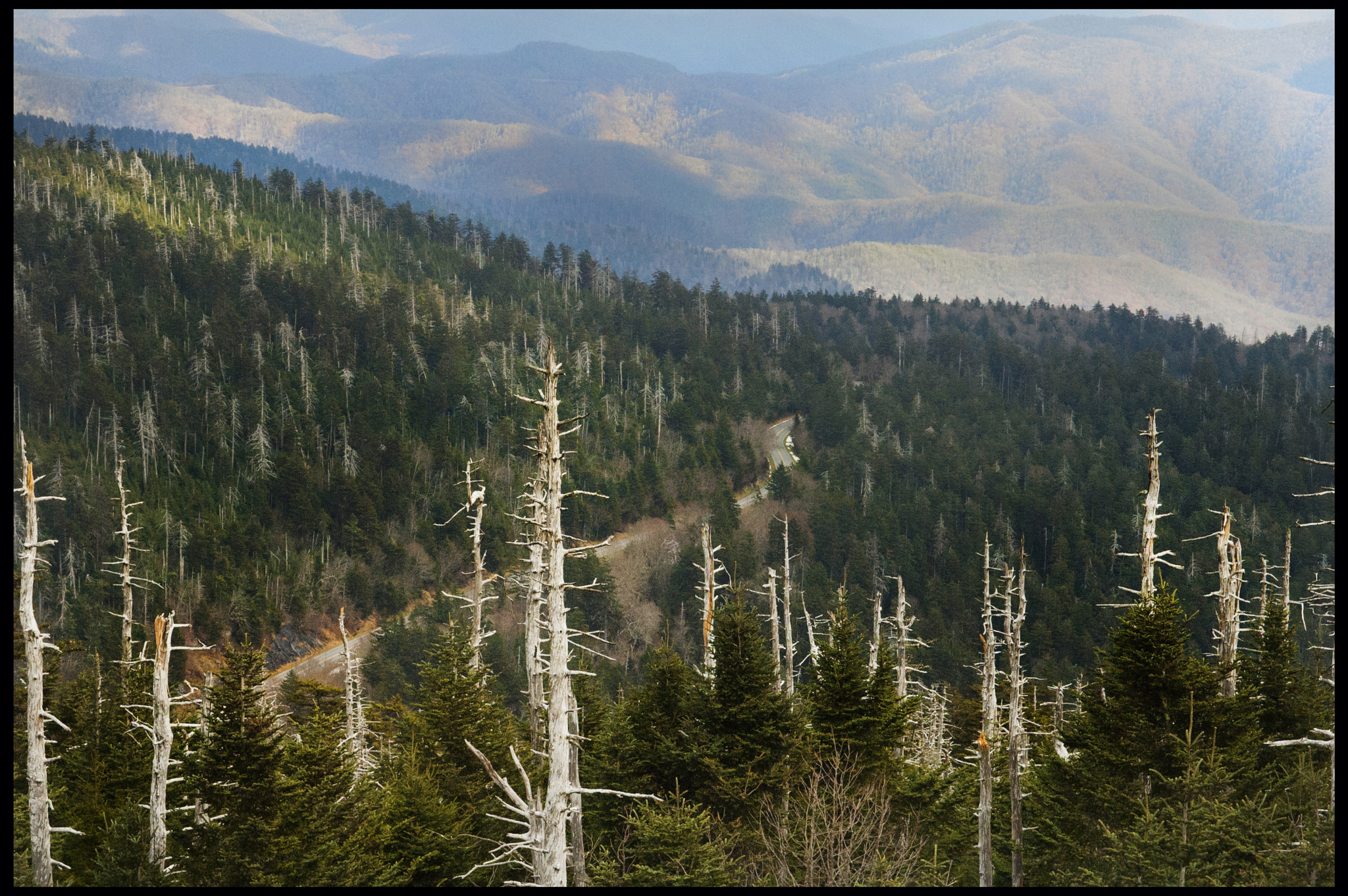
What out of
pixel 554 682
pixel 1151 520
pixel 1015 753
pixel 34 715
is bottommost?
pixel 1015 753

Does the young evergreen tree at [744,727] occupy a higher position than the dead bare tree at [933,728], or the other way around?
the young evergreen tree at [744,727]

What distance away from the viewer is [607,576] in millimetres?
101188

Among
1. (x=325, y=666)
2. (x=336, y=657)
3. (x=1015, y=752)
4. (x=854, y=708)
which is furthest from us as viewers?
(x=336, y=657)

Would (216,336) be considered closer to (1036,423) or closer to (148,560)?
(148,560)

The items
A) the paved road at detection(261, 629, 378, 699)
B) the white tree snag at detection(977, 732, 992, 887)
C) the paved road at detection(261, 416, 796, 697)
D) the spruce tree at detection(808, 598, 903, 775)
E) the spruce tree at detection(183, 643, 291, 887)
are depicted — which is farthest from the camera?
the paved road at detection(261, 629, 378, 699)

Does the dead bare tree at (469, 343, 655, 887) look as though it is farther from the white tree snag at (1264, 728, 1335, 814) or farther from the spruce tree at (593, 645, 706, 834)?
the spruce tree at (593, 645, 706, 834)

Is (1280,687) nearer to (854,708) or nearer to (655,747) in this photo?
(854,708)

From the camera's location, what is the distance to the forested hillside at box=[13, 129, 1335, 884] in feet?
84.0

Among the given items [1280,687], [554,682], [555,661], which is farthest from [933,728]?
[555,661]

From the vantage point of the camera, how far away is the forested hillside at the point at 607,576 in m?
25.6

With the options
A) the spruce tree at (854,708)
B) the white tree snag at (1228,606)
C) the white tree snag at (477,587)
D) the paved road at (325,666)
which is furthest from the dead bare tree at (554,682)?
the paved road at (325,666)

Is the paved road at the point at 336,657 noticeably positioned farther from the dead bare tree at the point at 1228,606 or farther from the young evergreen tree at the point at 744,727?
the dead bare tree at the point at 1228,606

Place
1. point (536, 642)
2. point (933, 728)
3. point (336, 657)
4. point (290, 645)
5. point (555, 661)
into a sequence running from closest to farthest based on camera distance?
point (555, 661) → point (536, 642) → point (933, 728) → point (336, 657) → point (290, 645)

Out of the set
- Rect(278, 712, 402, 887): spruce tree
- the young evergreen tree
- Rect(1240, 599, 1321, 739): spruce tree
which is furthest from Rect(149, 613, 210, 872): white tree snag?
Rect(1240, 599, 1321, 739): spruce tree
